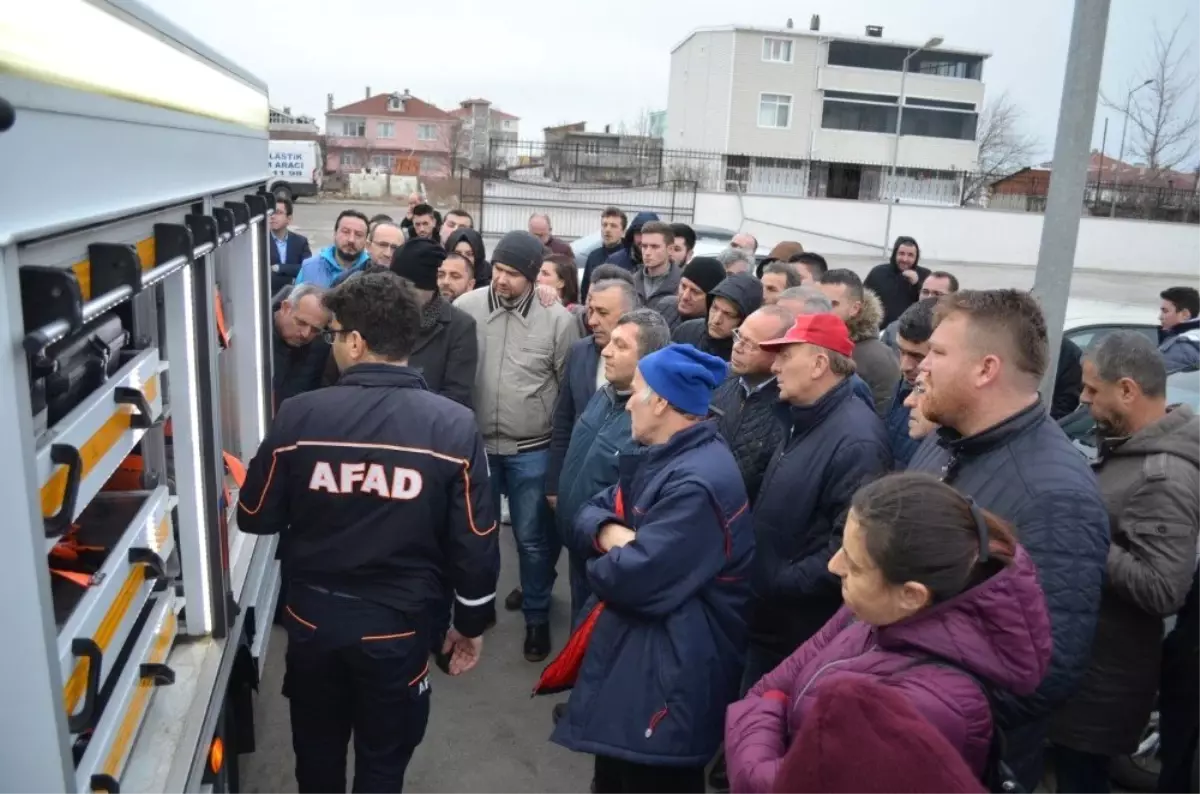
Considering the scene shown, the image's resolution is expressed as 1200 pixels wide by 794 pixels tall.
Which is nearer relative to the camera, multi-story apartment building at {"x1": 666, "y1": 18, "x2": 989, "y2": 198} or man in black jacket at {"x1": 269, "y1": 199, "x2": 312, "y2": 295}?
man in black jacket at {"x1": 269, "y1": 199, "x2": 312, "y2": 295}

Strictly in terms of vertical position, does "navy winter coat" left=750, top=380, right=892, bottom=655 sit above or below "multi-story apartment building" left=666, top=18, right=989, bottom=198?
below

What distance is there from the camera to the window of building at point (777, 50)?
146 feet

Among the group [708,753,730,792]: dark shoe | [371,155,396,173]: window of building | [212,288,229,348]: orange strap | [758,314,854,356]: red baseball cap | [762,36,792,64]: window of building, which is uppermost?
[762,36,792,64]: window of building

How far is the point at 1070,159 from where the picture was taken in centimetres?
327

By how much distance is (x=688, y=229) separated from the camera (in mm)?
7672

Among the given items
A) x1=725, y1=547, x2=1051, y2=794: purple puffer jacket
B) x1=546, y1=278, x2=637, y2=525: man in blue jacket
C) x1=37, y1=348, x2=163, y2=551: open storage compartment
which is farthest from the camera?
x1=546, y1=278, x2=637, y2=525: man in blue jacket

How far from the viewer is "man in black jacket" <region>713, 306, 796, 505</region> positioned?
11.7 ft

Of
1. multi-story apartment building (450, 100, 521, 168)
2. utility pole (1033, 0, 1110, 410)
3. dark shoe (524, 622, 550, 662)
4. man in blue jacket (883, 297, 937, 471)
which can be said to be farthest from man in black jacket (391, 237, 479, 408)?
multi-story apartment building (450, 100, 521, 168)

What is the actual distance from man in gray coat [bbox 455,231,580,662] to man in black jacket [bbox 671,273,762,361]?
0.77 m

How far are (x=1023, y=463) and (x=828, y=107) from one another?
46643 millimetres

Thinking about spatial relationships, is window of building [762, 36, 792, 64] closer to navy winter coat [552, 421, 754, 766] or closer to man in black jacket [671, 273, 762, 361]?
man in black jacket [671, 273, 762, 361]

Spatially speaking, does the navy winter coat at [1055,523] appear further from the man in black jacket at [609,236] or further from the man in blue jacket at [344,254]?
the man in black jacket at [609,236]

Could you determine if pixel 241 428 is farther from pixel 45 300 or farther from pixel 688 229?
pixel 688 229

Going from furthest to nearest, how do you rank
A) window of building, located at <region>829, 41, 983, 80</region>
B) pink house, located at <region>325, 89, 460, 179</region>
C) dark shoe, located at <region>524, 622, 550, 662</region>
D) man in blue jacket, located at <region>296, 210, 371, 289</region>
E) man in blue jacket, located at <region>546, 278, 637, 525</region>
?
pink house, located at <region>325, 89, 460, 179</region> → window of building, located at <region>829, 41, 983, 80</region> → man in blue jacket, located at <region>296, 210, 371, 289</region> → dark shoe, located at <region>524, 622, 550, 662</region> → man in blue jacket, located at <region>546, 278, 637, 525</region>
